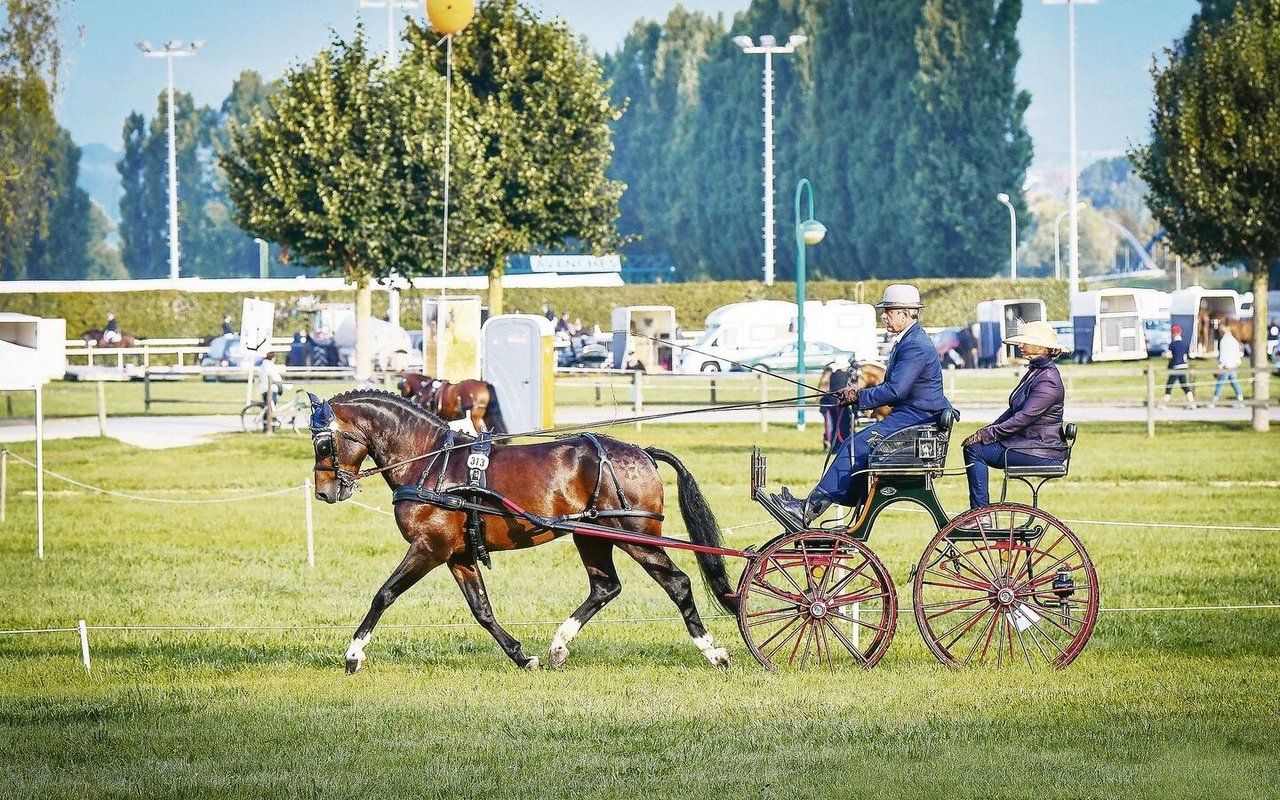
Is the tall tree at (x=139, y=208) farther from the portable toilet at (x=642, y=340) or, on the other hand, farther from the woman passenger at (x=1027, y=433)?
the woman passenger at (x=1027, y=433)

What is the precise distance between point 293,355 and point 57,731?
44839 mm

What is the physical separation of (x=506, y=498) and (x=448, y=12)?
1140 centimetres

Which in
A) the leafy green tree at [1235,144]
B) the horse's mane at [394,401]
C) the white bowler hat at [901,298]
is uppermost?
the leafy green tree at [1235,144]

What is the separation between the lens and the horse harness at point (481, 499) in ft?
33.6

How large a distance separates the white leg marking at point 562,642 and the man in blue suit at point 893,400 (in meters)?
1.46

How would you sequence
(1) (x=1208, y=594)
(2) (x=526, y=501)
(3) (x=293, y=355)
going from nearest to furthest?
(2) (x=526, y=501) < (1) (x=1208, y=594) < (3) (x=293, y=355)

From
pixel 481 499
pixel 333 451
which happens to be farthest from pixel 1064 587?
pixel 333 451

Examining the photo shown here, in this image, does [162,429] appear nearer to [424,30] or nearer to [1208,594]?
[424,30]

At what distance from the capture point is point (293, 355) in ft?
173

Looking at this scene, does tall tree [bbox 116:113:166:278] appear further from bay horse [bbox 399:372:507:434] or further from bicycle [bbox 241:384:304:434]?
bay horse [bbox 399:372:507:434]

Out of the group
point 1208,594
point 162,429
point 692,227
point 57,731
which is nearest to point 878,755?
point 57,731

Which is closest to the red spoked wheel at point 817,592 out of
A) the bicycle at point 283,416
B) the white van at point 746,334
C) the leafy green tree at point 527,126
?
the bicycle at point 283,416

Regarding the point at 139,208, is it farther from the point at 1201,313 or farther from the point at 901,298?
the point at 901,298

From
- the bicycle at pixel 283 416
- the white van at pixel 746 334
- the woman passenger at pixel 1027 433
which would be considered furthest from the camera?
the white van at pixel 746 334
